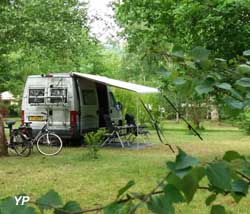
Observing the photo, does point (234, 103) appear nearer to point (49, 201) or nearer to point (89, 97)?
point (49, 201)

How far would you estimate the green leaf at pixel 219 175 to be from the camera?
95 centimetres

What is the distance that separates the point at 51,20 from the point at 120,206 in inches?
397

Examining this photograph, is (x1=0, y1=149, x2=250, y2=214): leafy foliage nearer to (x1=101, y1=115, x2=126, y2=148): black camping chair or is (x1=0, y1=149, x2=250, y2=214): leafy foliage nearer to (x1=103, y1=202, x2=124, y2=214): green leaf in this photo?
(x1=103, y1=202, x2=124, y2=214): green leaf

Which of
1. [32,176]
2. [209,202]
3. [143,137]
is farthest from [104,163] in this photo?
[209,202]

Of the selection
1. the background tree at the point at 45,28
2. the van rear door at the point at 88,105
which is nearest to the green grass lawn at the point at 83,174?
the van rear door at the point at 88,105

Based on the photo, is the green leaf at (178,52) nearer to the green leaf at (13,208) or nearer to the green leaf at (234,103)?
the green leaf at (234,103)

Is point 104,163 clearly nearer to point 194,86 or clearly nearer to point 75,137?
point 75,137

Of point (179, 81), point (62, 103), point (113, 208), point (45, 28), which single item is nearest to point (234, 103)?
point (179, 81)

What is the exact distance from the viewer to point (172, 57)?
112cm

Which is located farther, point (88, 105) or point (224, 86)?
point (88, 105)

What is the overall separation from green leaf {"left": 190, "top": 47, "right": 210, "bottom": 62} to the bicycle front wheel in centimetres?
1056

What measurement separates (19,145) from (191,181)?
33.7ft

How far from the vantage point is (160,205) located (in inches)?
36.2

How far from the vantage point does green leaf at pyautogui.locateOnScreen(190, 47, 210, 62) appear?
3.49 feet
